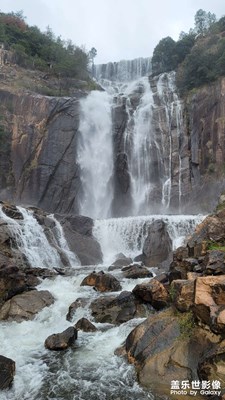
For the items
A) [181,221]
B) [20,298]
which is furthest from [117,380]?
[181,221]

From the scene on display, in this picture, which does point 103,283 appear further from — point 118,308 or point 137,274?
point 118,308

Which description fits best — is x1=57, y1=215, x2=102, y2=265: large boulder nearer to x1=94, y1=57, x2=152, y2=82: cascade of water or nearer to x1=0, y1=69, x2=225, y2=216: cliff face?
x1=0, y1=69, x2=225, y2=216: cliff face

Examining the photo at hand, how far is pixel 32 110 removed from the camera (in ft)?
116

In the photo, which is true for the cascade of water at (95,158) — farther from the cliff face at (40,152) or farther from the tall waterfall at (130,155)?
the cliff face at (40,152)

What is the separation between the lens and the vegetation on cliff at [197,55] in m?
37.0

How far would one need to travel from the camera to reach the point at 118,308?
40.4ft

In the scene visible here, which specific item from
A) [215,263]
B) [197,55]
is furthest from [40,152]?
[215,263]

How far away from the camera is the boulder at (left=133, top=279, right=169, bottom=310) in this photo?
11773 millimetres

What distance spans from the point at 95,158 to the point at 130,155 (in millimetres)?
3559

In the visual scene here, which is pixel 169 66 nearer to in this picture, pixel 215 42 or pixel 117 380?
pixel 215 42

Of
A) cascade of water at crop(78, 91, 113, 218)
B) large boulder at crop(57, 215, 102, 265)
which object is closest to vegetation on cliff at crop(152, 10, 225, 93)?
cascade of water at crop(78, 91, 113, 218)

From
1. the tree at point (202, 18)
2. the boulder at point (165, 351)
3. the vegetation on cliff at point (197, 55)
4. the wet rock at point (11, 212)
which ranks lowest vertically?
the boulder at point (165, 351)

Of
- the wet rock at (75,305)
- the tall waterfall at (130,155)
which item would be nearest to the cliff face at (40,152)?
the tall waterfall at (130,155)

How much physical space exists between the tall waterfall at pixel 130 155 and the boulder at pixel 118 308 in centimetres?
2043
